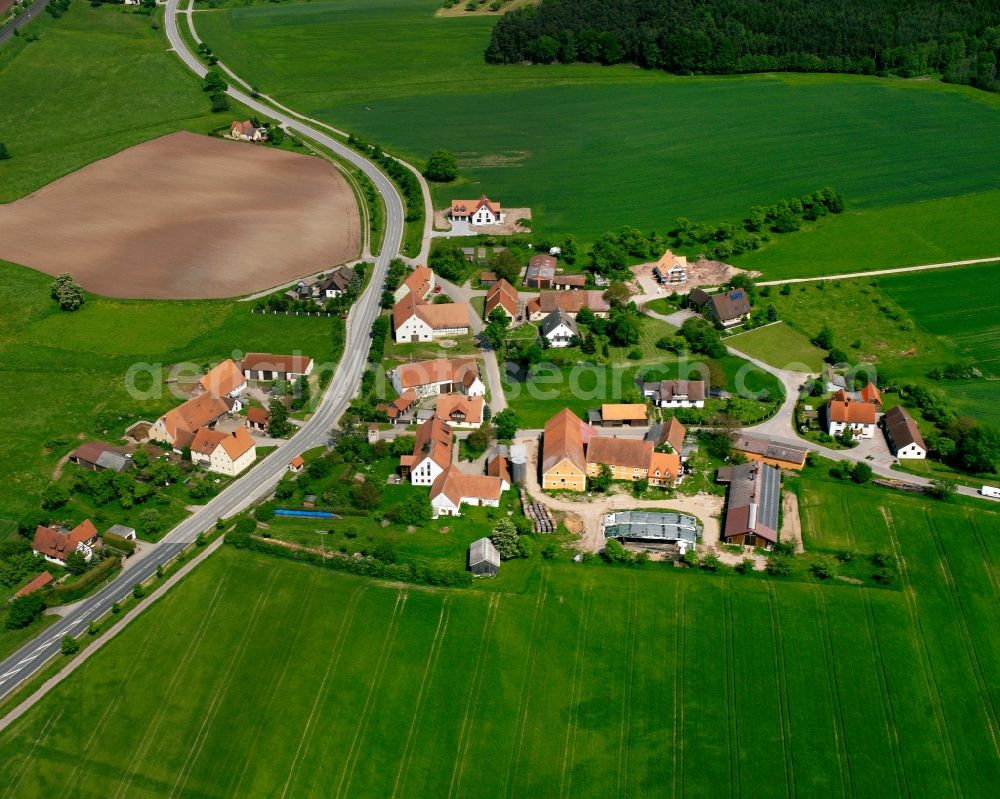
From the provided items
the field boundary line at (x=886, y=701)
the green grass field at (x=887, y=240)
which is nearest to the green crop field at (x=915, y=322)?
the green grass field at (x=887, y=240)

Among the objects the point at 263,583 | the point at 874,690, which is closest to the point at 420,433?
the point at 263,583

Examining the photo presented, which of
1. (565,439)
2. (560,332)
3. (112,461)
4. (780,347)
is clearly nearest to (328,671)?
(565,439)

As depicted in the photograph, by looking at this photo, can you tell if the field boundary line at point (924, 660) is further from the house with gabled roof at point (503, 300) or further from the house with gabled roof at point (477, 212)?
the house with gabled roof at point (477, 212)

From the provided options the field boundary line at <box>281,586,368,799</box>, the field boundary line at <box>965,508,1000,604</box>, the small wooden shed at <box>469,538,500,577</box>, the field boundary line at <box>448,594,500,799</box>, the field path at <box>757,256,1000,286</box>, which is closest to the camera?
the field boundary line at <box>448,594,500,799</box>

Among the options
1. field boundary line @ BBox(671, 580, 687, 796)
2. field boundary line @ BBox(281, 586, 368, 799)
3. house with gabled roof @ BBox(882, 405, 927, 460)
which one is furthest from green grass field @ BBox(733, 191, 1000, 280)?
field boundary line @ BBox(281, 586, 368, 799)

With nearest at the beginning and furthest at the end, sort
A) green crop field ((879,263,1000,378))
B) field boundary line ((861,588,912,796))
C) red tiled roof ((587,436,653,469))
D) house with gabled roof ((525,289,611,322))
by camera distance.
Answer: field boundary line ((861,588,912,796)) < red tiled roof ((587,436,653,469)) < green crop field ((879,263,1000,378)) < house with gabled roof ((525,289,611,322))

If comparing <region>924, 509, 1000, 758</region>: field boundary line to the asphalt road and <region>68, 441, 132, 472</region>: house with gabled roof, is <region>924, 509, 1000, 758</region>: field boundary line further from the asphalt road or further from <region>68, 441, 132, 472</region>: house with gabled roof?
<region>68, 441, 132, 472</region>: house with gabled roof

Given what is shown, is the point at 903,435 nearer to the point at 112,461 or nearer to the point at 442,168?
the point at 112,461
